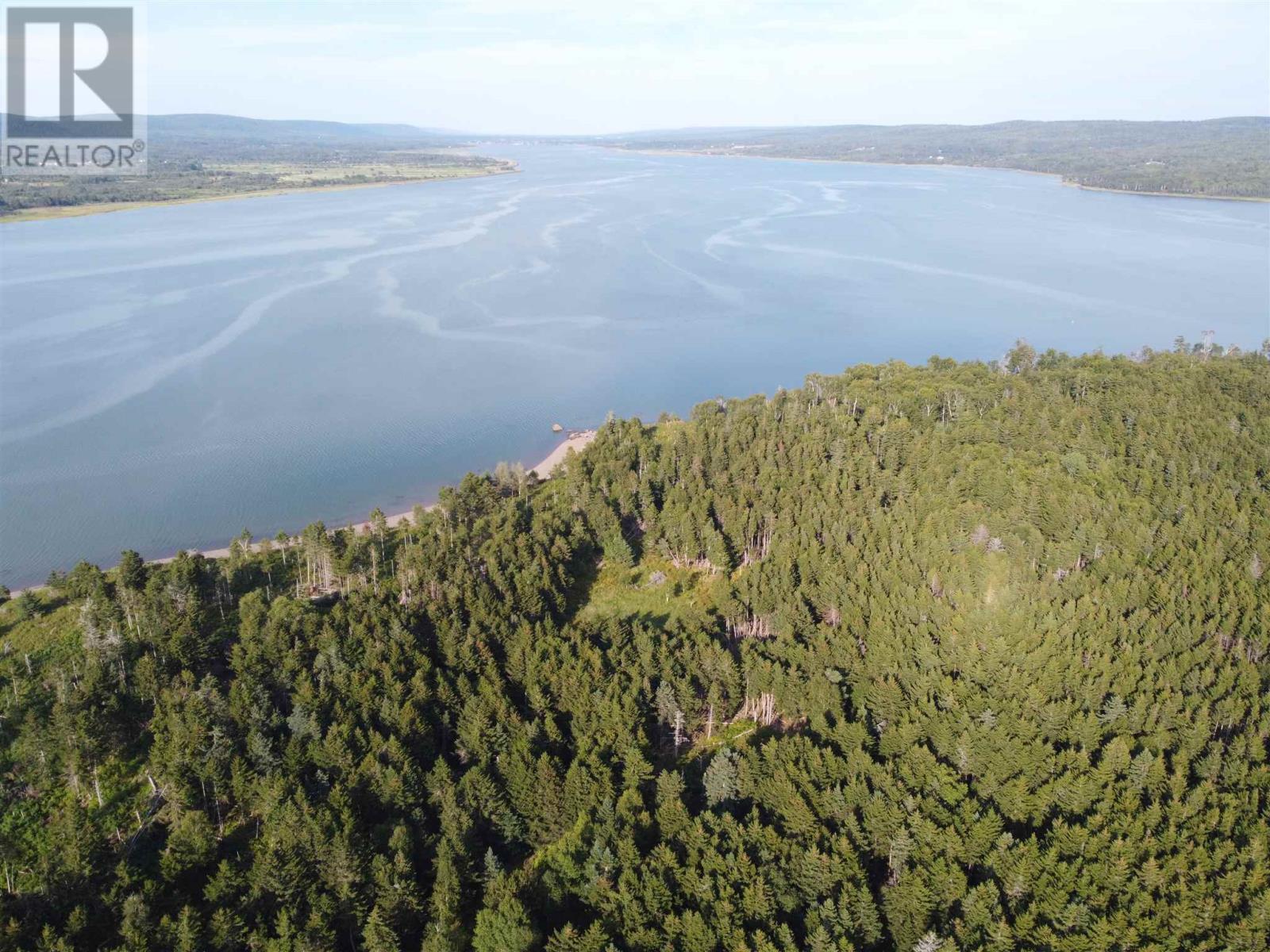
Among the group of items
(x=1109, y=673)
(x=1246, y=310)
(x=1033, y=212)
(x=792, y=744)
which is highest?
(x=1033, y=212)

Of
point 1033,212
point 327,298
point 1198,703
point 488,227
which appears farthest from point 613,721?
point 1033,212

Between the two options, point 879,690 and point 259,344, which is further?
point 259,344

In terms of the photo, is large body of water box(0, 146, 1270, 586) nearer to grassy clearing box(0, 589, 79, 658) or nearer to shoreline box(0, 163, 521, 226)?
shoreline box(0, 163, 521, 226)

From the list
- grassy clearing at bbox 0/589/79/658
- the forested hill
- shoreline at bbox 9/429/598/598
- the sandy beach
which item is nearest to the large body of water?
shoreline at bbox 9/429/598/598

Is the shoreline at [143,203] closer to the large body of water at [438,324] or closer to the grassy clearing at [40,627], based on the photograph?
the large body of water at [438,324]

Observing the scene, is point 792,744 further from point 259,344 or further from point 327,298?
point 327,298

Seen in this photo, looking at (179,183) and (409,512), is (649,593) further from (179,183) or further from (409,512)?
(179,183)
